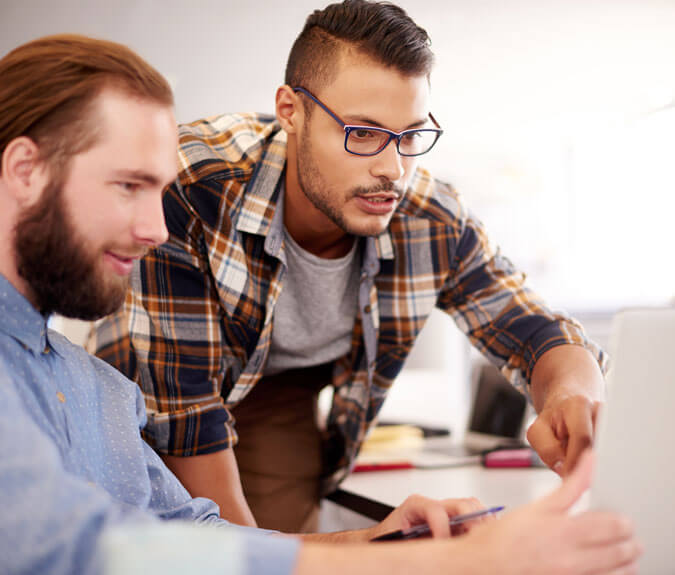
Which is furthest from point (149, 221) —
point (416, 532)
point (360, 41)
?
point (360, 41)

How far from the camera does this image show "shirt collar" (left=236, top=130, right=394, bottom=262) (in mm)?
1335

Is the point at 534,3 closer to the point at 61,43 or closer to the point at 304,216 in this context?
the point at 304,216

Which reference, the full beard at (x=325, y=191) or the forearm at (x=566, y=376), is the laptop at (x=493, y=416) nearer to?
the forearm at (x=566, y=376)

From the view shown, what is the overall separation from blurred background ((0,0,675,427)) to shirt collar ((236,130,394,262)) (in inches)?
33.4

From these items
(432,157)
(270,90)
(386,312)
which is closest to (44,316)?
(386,312)

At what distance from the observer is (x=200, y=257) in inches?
51.6

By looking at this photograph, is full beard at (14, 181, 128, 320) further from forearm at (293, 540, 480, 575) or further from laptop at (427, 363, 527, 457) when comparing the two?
laptop at (427, 363, 527, 457)

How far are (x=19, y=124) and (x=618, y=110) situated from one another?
460 centimetres

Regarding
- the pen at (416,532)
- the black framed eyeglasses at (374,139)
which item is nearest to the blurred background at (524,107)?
the black framed eyeglasses at (374,139)

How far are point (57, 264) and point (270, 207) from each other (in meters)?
0.68

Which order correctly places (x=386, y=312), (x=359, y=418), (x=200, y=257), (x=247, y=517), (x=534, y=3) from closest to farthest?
(x=247, y=517), (x=200, y=257), (x=386, y=312), (x=359, y=418), (x=534, y=3)

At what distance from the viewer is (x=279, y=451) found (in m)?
1.67

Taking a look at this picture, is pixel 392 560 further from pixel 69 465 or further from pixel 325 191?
pixel 325 191

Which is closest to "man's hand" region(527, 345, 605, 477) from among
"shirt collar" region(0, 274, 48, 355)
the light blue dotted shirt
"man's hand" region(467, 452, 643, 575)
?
"man's hand" region(467, 452, 643, 575)
